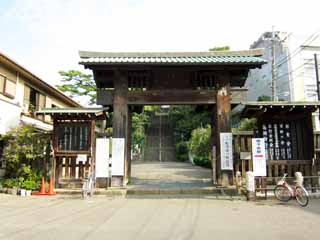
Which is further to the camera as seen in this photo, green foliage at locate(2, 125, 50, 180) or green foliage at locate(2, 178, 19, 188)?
green foliage at locate(2, 125, 50, 180)

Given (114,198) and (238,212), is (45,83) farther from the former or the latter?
(238,212)

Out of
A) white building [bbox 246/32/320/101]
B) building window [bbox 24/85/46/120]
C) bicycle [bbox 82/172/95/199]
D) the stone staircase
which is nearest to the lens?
bicycle [bbox 82/172/95/199]

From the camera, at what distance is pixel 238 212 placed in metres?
8.14

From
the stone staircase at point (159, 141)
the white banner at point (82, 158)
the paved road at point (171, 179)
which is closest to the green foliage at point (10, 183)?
the white banner at point (82, 158)

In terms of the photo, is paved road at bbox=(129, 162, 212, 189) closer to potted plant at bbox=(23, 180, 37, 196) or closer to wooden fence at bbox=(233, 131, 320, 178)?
wooden fence at bbox=(233, 131, 320, 178)

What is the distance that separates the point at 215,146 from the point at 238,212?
5.03 metres

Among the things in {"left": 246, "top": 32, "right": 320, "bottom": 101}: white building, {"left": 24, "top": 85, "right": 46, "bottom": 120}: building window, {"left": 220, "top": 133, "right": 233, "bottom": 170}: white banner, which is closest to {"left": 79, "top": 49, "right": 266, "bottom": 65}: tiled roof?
{"left": 220, "top": 133, "right": 233, "bottom": 170}: white banner

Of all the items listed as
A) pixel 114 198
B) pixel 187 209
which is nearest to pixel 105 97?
pixel 114 198

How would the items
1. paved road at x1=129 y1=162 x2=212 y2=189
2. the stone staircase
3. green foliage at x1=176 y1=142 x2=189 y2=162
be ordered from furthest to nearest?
the stone staircase, green foliage at x1=176 y1=142 x2=189 y2=162, paved road at x1=129 y1=162 x2=212 y2=189

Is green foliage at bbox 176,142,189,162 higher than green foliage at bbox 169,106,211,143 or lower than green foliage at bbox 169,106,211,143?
lower

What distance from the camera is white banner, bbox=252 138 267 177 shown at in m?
10.8

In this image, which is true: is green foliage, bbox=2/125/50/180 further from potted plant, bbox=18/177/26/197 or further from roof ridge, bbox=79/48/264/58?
roof ridge, bbox=79/48/264/58

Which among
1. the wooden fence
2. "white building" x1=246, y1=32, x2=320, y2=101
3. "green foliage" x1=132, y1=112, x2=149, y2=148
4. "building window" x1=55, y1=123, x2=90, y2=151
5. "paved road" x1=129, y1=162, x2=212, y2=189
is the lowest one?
"paved road" x1=129, y1=162, x2=212, y2=189

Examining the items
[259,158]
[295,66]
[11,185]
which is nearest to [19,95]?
[11,185]
